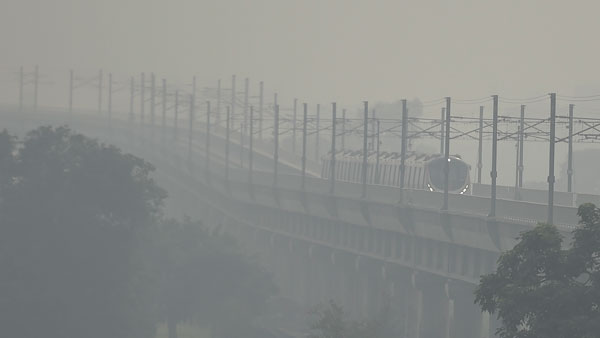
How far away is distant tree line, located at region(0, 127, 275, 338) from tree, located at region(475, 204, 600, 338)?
50786 millimetres

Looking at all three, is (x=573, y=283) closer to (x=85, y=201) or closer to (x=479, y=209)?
(x=479, y=209)

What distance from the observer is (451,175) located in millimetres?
103562

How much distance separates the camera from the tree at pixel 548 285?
37562 millimetres

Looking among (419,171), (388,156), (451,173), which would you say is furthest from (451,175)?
(388,156)

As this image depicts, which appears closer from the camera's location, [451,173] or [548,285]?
[548,285]

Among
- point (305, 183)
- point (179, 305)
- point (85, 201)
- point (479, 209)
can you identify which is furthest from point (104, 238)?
point (305, 183)

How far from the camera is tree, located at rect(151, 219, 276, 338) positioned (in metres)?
106

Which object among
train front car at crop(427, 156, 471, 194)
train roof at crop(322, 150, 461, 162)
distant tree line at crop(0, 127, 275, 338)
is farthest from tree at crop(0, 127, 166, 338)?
train roof at crop(322, 150, 461, 162)

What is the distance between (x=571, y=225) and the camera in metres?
64.8

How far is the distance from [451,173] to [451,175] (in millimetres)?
149

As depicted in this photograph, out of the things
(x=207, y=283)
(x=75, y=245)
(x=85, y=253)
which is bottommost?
(x=207, y=283)

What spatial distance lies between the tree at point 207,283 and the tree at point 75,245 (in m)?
10.0

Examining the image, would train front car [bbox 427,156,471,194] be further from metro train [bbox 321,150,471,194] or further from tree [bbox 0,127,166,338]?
tree [bbox 0,127,166,338]

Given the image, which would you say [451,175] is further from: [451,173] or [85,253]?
[85,253]
